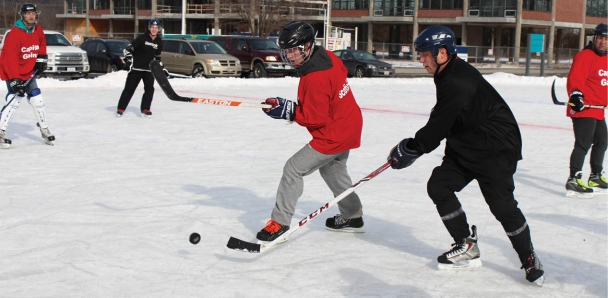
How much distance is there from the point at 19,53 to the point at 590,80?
6267 mm

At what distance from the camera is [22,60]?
8188 millimetres

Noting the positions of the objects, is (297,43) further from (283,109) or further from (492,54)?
(492,54)

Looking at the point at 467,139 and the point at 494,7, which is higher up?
the point at 494,7

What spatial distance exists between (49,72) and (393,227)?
16060 mm

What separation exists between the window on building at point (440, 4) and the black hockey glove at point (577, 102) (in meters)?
44.0

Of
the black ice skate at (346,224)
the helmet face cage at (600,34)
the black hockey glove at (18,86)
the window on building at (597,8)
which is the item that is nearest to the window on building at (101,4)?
the window on building at (597,8)

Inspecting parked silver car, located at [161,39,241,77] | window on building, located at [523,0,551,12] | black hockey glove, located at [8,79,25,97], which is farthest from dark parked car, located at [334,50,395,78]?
window on building, located at [523,0,551,12]

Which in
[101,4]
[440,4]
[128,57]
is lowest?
[128,57]

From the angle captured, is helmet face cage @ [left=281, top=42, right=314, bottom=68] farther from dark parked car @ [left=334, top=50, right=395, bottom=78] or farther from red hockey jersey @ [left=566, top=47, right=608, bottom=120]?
dark parked car @ [left=334, top=50, right=395, bottom=78]

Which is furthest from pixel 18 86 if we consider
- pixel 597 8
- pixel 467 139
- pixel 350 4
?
pixel 597 8

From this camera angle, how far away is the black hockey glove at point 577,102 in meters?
6.11

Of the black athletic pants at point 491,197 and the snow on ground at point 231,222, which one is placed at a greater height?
the black athletic pants at point 491,197

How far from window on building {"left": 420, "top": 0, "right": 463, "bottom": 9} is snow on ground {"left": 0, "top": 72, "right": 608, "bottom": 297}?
39836 millimetres

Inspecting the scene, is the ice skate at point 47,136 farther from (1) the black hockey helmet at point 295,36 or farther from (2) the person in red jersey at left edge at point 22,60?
(1) the black hockey helmet at point 295,36
